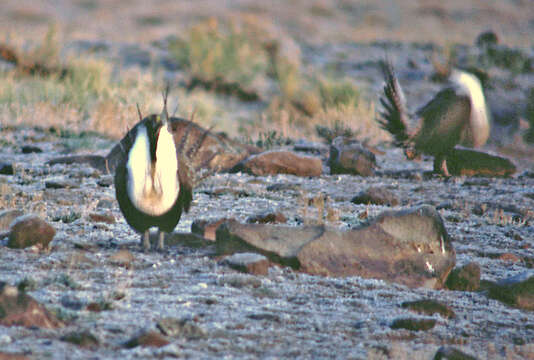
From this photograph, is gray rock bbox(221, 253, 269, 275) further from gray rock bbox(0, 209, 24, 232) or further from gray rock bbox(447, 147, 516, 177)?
gray rock bbox(447, 147, 516, 177)

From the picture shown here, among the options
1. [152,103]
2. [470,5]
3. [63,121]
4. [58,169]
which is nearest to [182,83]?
[152,103]

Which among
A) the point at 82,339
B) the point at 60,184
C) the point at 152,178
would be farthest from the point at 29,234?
the point at 60,184

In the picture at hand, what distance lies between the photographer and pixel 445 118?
20.1 feet

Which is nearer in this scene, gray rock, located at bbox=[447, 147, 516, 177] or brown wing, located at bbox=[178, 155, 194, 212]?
brown wing, located at bbox=[178, 155, 194, 212]

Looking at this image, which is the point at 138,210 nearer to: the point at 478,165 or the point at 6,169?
the point at 6,169

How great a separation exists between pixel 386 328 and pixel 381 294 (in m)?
0.43

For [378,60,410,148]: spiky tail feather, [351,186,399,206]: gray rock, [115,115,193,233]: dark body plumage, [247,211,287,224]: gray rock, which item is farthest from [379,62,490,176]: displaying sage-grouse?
[115,115,193,233]: dark body plumage

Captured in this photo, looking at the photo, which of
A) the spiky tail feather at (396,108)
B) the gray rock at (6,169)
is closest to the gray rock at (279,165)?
the spiky tail feather at (396,108)

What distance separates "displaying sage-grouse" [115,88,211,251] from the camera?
3123 mm

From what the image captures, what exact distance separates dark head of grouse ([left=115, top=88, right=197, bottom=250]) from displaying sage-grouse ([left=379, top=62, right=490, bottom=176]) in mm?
3265

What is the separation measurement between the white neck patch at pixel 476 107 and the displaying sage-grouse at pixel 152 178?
129 inches

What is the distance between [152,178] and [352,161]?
3.76 meters

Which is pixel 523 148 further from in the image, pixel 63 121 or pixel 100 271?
pixel 100 271

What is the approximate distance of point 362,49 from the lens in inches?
794
